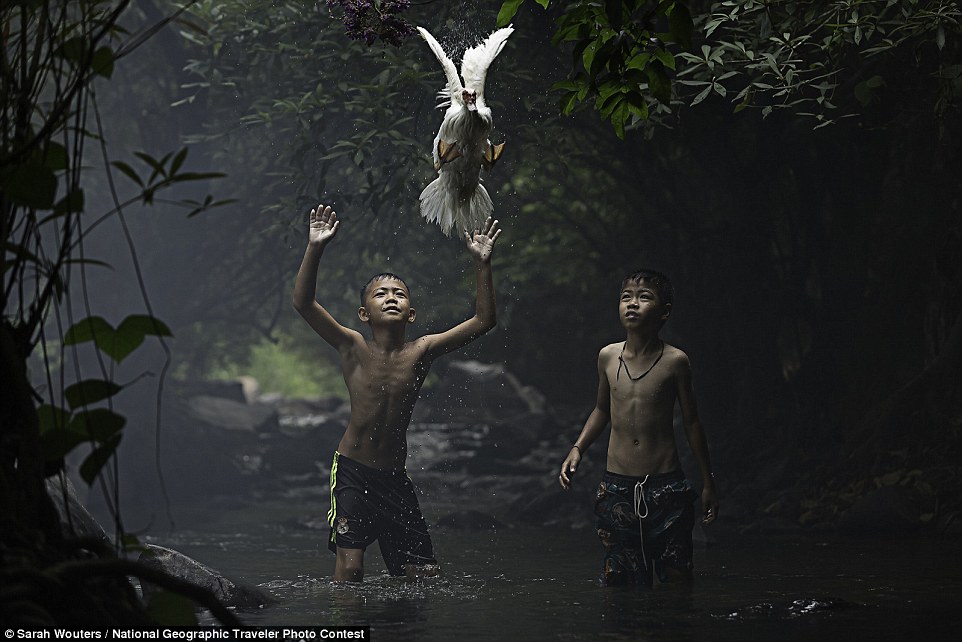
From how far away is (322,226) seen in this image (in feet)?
23.4

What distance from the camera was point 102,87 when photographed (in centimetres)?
1961

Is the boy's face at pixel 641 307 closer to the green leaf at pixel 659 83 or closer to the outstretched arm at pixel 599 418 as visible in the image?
the outstretched arm at pixel 599 418

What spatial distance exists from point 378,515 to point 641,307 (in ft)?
7.05

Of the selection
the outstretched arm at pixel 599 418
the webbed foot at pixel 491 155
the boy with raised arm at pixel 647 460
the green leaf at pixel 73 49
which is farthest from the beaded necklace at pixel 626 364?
the green leaf at pixel 73 49

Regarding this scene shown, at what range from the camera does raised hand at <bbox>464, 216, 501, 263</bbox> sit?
23.5 ft

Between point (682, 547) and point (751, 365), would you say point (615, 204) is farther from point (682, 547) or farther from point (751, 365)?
point (682, 547)

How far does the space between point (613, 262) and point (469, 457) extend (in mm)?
4802

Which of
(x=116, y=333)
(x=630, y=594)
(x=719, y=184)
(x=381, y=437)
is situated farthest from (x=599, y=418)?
(x=719, y=184)

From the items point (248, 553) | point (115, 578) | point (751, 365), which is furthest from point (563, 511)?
point (115, 578)

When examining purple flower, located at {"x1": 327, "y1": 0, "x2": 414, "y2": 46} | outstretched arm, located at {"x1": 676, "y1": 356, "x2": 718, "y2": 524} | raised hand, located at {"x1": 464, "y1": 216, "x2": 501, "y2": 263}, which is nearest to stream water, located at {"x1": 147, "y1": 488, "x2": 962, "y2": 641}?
outstretched arm, located at {"x1": 676, "y1": 356, "x2": 718, "y2": 524}

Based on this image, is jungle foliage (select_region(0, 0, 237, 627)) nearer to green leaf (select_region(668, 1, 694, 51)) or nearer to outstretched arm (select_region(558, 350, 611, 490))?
green leaf (select_region(668, 1, 694, 51))

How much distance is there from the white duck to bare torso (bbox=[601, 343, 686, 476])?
2.05m

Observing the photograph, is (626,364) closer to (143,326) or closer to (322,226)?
(322,226)

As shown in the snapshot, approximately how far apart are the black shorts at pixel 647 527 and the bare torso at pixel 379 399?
4.76 feet
